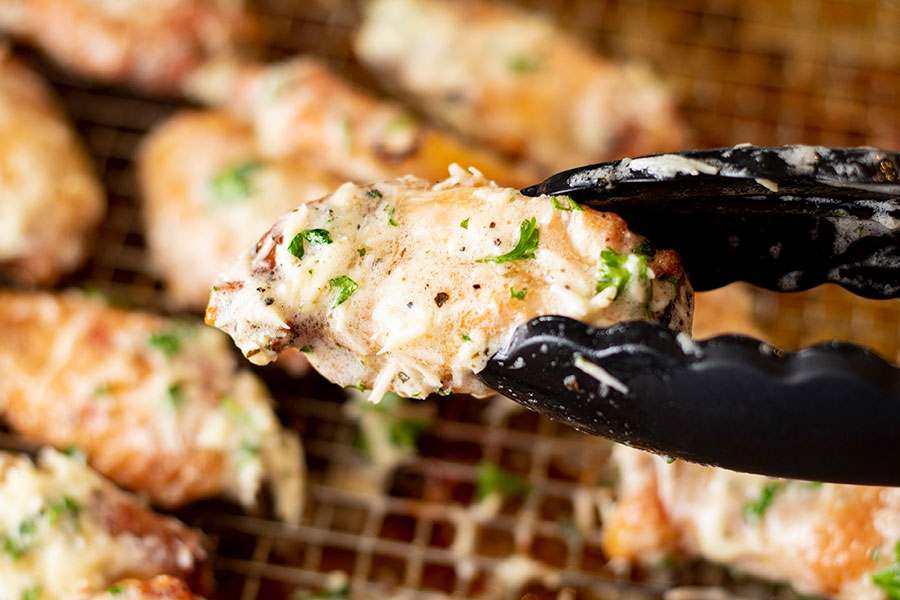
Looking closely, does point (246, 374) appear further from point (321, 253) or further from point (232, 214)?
point (321, 253)

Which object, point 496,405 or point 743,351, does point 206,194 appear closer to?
point 496,405

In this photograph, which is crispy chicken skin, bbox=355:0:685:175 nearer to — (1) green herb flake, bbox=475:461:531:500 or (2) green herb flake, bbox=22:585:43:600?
(1) green herb flake, bbox=475:461:531:500

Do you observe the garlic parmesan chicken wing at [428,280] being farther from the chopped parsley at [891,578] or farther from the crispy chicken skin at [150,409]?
the chopped parsley at [891,578]

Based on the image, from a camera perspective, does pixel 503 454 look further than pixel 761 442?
Yes

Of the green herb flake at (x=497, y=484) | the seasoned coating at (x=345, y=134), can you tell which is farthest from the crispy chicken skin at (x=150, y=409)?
the seasoned coating at (x=345, y=134)

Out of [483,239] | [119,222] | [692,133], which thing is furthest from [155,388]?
[692,133]

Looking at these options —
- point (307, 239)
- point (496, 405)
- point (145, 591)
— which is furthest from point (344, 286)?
point (496, 405)
